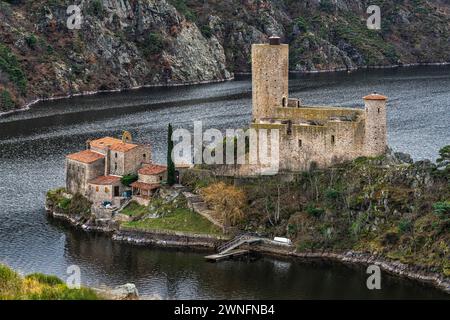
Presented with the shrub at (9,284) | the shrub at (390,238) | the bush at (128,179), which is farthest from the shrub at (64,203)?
the shrub at (9,284)

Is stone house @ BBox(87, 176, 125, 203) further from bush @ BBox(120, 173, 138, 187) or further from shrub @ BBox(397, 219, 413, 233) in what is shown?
shrub @ BBox(397, 219, 413, 233)

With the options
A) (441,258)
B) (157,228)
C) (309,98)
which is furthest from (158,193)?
(309,98)

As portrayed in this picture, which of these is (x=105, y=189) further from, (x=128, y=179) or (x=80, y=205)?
(x=80, y=205)

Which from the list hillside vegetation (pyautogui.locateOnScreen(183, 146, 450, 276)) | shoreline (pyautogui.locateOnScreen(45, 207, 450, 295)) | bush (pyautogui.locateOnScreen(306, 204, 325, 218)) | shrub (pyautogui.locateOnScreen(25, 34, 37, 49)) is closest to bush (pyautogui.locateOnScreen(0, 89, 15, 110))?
shrub (pyautogui.locateOnScreen(25, 34, 37, 49))

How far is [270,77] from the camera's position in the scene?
78.2m

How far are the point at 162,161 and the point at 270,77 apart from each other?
84.0ft

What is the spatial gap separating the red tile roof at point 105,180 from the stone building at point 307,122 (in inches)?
566

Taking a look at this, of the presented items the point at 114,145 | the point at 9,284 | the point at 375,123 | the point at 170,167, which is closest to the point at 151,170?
the point at 170,167

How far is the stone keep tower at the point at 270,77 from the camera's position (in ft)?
256

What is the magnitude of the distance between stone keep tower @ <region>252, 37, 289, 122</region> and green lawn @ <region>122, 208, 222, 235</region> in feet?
33.2

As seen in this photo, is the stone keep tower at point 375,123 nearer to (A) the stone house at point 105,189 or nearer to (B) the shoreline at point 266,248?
(B) the shoreline at point 266,248

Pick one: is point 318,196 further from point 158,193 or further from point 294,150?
point 158,193
